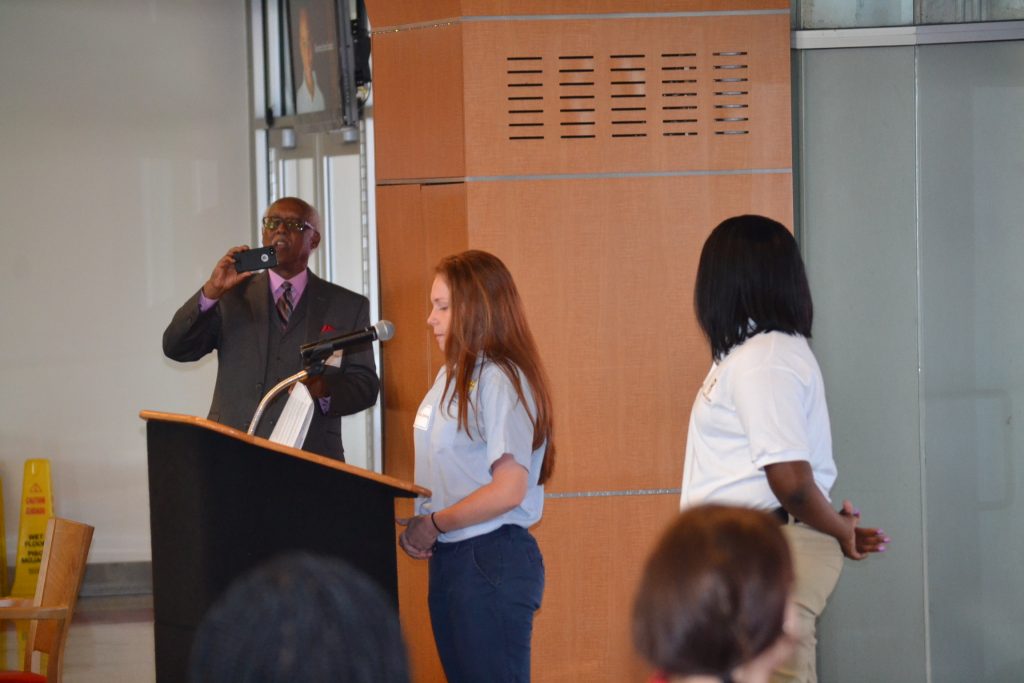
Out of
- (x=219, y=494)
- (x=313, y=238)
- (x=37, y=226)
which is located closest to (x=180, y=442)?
(x=219, y=494)

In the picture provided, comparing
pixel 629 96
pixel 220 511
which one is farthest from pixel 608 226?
pixel 220 511

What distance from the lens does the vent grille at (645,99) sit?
400cm

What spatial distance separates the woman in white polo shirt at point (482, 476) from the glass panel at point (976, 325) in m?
2.09

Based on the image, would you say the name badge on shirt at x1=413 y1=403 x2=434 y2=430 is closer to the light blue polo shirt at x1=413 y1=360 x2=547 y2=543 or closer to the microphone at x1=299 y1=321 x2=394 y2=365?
the light blue polo shirt at x1=413 y1=360 x2=547 y2=543

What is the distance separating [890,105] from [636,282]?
3.79ft

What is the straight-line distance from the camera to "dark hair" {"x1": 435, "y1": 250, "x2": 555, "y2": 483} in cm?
260

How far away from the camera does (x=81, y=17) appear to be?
23.0ft

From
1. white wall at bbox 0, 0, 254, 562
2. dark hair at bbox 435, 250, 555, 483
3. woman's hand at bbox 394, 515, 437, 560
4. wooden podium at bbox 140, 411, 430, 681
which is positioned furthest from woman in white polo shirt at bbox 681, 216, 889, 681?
white wall at bbox 0, 0, 254, 562

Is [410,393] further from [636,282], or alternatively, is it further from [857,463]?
[857,463]

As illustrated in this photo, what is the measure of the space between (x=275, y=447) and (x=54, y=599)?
1.34m

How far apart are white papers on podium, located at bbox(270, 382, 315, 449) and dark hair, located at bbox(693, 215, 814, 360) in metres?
1.10

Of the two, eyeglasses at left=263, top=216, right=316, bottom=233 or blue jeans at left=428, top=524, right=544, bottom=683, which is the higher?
eyeglasses at left=263, top=216, right=316, bottom=233

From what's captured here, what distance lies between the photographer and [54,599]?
10.7ft

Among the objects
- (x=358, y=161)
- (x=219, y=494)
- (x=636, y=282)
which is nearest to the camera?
(x=219, y=494)
